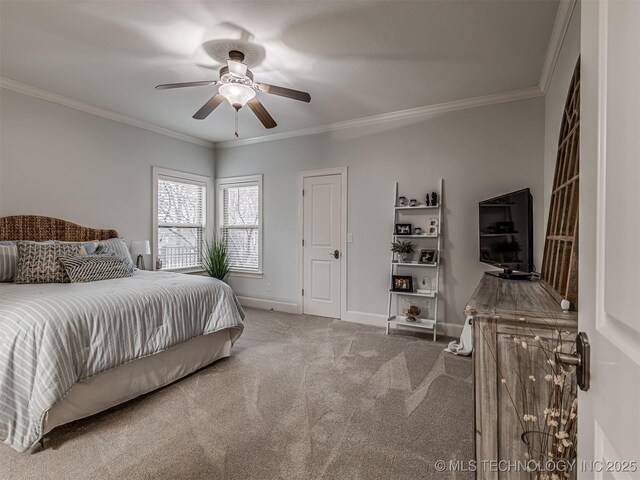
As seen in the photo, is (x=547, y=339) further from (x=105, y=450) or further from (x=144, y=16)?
(x=144, y=16)

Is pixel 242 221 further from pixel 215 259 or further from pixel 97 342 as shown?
pixel 97 342

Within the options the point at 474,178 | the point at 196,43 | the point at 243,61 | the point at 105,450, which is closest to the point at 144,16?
the point at 196,43

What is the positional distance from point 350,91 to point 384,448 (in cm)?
327

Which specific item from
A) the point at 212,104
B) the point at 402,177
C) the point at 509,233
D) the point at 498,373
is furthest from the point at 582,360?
the point at 402,177

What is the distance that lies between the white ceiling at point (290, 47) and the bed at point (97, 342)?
1828 millimetres

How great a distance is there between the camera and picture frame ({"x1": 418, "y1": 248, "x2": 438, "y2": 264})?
3935 millimetres

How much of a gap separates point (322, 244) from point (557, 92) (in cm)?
312

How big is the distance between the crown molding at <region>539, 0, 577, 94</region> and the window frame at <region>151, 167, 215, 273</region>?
4748 mm

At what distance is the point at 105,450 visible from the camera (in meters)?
1.88

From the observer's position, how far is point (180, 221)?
5.24m

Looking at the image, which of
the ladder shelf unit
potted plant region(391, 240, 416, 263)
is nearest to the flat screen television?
the ladder shelf unit

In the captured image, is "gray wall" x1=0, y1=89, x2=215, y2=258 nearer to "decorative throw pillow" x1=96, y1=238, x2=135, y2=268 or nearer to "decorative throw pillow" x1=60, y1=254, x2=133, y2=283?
"decorative throw pillow" x1=96, y1=238, x2=135, y2=268

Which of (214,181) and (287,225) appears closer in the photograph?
(287,225)

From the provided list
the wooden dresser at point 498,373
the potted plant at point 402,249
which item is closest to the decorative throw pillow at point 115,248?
the potted plant at point 402,249
